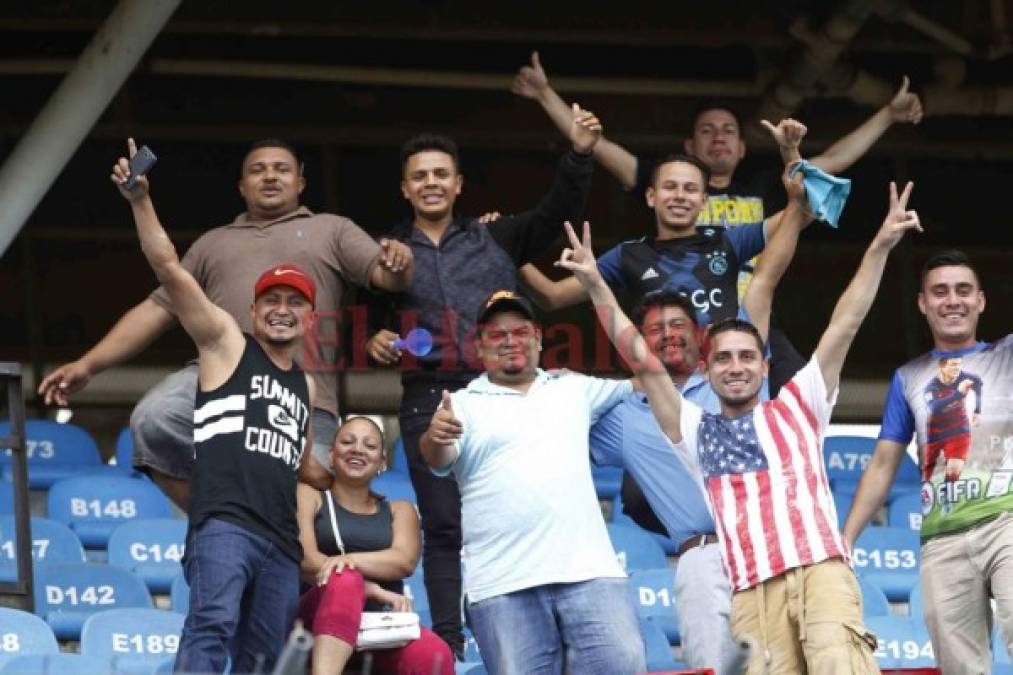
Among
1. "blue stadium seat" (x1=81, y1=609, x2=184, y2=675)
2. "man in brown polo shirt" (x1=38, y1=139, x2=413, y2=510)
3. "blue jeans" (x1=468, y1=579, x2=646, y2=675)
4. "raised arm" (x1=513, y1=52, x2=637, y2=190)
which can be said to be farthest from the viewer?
"raised arm" (x1=513, y1=52, x2=637, y2=190)

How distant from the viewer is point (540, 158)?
38.1 feet

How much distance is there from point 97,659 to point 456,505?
4.12ft

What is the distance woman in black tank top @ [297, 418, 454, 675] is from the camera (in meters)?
6.70

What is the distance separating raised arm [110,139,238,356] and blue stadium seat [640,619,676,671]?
1.80m

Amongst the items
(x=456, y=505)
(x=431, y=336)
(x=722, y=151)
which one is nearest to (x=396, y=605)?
(x=456, y=505)

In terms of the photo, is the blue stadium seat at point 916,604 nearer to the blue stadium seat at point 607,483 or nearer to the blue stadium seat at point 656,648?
the blue stadium seat at point 656,648

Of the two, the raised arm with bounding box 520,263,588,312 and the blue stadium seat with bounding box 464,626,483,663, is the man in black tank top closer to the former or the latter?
the blue stadium seat with bounding box 464,626,483,663

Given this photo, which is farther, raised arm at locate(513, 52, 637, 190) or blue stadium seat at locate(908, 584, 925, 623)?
raised arm at locate(513, 52, 637, 190)

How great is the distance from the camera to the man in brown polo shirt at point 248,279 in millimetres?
7348

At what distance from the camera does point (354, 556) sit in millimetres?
6938

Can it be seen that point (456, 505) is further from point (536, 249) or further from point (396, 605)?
point (536, 249)

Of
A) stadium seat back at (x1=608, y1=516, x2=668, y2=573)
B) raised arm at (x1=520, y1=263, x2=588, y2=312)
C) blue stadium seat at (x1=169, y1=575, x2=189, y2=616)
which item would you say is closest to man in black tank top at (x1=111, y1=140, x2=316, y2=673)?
blue stadium seat at (x1=169, y1=575, x2=189, y2=616)

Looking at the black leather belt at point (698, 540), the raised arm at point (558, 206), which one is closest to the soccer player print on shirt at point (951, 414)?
the black leather belt at point (698, 540)

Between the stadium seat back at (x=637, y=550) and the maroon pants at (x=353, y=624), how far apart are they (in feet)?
6.61
